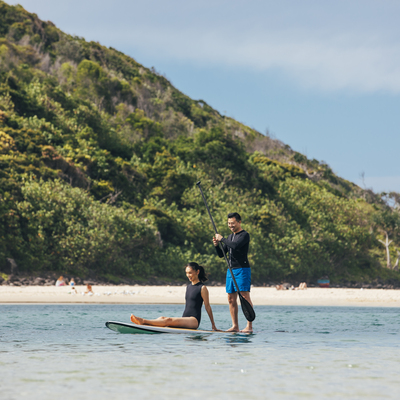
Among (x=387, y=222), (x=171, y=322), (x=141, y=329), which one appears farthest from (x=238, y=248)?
(x=387, y=222)

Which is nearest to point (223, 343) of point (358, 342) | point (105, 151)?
point (358, 342)

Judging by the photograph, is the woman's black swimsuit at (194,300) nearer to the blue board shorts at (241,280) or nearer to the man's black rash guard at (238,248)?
the blue board shorts at (241,280)

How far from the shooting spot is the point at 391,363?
6.75 metres

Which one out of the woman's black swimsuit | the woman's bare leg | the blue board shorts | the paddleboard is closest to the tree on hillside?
the blue board shorts

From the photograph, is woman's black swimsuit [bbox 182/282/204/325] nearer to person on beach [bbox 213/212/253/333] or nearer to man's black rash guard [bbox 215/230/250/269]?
person on beach [bbox 213/212/253/333]

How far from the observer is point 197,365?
646 centimetres

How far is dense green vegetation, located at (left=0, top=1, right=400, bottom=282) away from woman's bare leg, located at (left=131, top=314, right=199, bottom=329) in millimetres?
21600

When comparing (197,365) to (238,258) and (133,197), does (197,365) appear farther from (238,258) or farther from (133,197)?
(133,197)

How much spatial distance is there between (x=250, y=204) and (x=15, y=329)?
36.0m

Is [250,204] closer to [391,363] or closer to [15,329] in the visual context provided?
[15,329]

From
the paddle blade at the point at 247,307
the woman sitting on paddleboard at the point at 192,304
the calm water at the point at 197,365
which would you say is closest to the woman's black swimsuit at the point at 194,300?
the woman sitting on paddleboard at the point at 192,304

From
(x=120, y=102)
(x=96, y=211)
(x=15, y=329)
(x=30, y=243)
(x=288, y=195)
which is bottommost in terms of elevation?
(x=15, y=329)

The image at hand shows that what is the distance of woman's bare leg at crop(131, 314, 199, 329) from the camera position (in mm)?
9219

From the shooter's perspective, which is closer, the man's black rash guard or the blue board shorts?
the man's black rash guard
